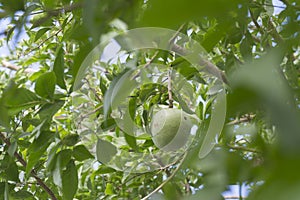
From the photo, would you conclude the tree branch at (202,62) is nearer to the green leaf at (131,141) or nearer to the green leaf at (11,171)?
the green leaf at (131,141)

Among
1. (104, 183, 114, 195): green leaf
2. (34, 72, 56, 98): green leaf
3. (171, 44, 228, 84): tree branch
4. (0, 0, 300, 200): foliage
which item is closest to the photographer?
(0, 0, 300, 200): foliage

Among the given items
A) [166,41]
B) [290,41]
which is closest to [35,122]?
[166,41]

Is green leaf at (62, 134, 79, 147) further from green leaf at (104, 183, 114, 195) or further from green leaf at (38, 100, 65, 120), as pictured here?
green leaf at (104, 183, 114, 195)

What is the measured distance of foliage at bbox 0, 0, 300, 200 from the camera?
0.13m

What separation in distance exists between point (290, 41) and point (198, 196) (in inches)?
3.5

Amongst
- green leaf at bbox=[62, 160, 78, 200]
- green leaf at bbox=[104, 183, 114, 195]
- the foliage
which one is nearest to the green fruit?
the foliage

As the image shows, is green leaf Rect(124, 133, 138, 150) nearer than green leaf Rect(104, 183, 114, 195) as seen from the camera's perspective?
Yes

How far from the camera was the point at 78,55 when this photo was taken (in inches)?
13.5

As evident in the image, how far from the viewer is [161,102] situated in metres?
0.88

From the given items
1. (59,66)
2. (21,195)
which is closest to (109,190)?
(21,195)

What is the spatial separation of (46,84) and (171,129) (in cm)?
21

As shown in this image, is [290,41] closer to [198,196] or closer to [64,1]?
[198,196]

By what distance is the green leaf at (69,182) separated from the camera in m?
0.74

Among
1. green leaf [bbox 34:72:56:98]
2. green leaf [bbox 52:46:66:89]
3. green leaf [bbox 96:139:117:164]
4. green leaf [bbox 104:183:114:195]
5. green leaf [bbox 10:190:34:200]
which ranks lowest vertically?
green leaf [bbox 104:183:114:195]
